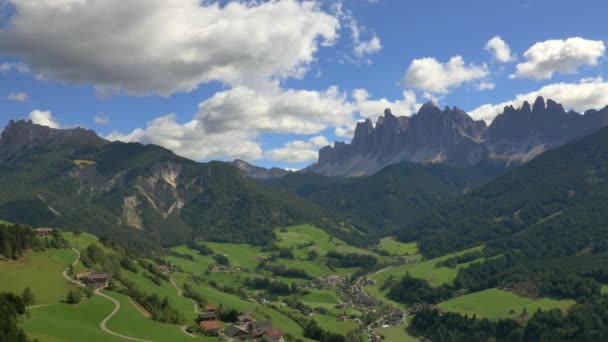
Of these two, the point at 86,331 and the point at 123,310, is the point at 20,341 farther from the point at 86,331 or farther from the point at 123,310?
the point at 123,310

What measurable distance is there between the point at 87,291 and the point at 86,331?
88.2 ft

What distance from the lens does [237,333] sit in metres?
112

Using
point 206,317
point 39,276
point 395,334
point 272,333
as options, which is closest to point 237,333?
point 272,333

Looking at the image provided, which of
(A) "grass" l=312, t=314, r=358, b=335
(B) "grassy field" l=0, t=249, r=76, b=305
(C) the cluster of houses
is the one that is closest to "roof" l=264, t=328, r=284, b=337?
(C) the cluster of houses

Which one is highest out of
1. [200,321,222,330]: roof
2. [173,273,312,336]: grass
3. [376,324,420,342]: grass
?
[200,321,222,330]: roof

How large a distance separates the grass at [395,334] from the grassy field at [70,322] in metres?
105

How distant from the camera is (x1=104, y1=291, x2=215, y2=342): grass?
95.6 metres

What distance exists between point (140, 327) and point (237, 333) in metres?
21.4

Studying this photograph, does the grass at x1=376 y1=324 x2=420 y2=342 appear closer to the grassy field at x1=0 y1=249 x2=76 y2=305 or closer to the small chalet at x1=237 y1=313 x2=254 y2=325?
the small chalet at x1=237 y1=313 x2=254 y2=325

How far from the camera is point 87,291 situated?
112 metres

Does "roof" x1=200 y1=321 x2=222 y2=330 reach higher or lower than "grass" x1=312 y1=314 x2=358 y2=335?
higher

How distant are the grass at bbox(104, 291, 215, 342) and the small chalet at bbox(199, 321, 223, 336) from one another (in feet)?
18.6

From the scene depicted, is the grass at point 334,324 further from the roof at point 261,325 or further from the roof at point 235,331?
the roof at point 235,331

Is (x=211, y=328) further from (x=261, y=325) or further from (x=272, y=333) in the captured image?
(x=272, y=333)
